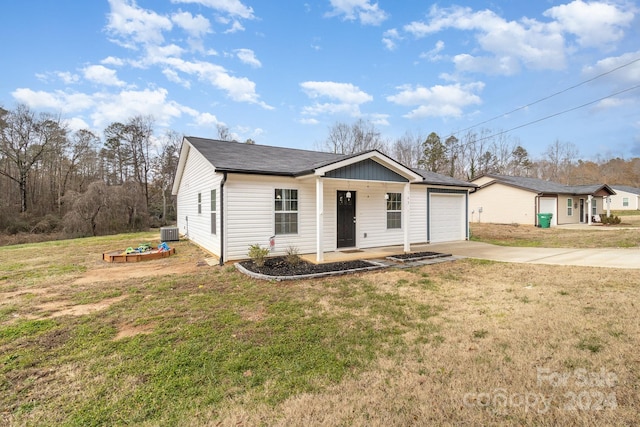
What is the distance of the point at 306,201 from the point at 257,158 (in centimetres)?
220

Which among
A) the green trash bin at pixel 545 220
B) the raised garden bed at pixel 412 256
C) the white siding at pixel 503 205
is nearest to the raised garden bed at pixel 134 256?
the raised garden bed at pixel 412 256

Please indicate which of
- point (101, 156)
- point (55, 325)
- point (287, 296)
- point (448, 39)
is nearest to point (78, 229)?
point (101, 156)

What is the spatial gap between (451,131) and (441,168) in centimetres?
487

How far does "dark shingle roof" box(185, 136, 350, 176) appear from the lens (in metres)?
7.89

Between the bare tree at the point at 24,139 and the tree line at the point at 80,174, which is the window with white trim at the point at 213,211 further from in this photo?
the bare tree at the point at 24,139

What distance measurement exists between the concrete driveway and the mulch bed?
13.2 ft

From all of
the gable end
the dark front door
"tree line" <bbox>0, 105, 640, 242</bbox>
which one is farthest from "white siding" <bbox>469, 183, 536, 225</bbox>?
the dark front door

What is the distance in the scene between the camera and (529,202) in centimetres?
2006

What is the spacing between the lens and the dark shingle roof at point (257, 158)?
789cm

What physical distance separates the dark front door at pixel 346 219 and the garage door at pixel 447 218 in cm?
→ 386

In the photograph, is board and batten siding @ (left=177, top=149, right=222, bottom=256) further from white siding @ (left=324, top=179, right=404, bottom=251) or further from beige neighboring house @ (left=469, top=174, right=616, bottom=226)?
beige neighboring house @ (left=469, top=174, right=616, bottom=226)

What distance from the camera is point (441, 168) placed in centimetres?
3347

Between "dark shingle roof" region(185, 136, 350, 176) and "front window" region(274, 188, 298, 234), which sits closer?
"dark shingle roof" region(185, 136, 350, 176)

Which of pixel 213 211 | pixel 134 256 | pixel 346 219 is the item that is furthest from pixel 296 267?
pixel 134 256
